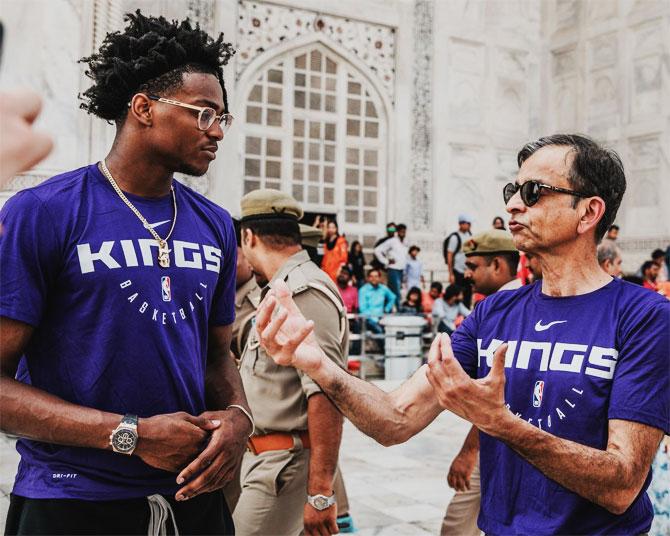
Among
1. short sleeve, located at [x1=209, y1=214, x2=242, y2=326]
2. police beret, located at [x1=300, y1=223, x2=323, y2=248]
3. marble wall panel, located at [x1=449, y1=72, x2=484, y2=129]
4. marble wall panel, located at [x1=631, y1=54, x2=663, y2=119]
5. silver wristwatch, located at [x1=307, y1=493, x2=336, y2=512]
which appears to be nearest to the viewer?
short sleeve, located at [x1=209, y1=214, x2=242, y2=326]

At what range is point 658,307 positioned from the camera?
1.87 metres

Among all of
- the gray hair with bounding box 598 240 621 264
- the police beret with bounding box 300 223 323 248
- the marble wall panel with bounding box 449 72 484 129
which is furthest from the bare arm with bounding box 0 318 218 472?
the marble wall panel with bounding box 449 72 484 129

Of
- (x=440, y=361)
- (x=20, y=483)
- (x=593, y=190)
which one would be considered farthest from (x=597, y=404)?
(x=20, y=483)

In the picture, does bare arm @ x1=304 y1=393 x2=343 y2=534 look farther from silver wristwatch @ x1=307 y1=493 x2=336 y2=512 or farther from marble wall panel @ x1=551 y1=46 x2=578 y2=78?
marble wall panel @ x1=551 y1=46 x2=578 y2=78

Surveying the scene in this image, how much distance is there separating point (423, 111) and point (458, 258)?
397 cm

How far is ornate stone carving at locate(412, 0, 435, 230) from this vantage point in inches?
645

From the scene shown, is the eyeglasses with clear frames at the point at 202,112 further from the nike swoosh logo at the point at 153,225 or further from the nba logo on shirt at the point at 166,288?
the nba logo on shirt at the point at 166,288

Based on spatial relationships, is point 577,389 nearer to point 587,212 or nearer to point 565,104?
point 587,212

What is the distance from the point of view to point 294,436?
9.53 ft

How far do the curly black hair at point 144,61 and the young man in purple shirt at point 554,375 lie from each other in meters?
0.66

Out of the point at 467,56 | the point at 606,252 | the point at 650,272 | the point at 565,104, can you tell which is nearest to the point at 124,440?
the point at 606,252

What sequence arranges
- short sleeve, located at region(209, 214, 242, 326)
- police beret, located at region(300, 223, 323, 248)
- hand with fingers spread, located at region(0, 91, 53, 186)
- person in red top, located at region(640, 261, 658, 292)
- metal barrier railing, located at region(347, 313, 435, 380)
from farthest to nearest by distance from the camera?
person in red top, located at region(640, 261, 658, 292)
metal barrier railing, located at region(347, 313, 435, 380)
police beret, located at region(300, 223, 323, 248)
short sleeve, located at region(209, 214, 242, 326)
hand with fingers spread, located at region(0, 91, 53, 186)

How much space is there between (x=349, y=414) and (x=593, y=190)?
0.89 m

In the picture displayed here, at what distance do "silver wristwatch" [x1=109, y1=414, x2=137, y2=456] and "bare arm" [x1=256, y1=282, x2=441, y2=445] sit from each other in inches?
16.5
